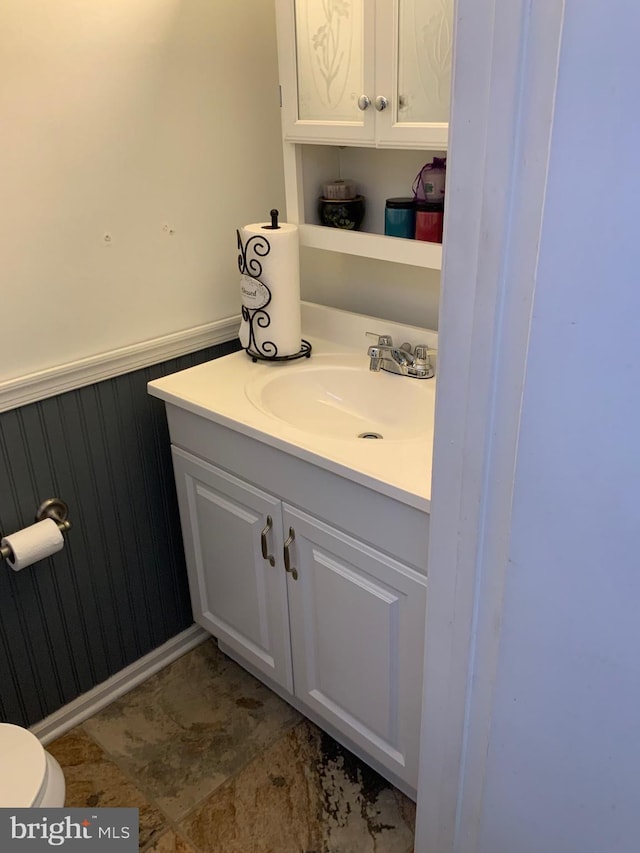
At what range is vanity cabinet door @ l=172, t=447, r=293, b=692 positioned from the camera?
1525 mm

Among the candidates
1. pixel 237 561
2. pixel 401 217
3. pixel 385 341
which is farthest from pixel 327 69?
pixel 237 561

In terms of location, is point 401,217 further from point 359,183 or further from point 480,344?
point 480,344

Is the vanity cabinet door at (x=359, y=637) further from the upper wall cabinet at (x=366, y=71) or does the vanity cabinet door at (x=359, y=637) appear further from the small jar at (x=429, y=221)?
the upper wall cabinet at (x=366, y=71)

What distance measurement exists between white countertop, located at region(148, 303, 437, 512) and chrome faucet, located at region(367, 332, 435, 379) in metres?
0.02

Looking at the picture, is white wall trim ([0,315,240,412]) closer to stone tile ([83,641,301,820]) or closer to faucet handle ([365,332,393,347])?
faucet handle ([365,332,393,347])

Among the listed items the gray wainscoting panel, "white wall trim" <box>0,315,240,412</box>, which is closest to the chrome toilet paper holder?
the gray wainscoting panel

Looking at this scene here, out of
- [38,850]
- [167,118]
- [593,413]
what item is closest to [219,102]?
[167,118]

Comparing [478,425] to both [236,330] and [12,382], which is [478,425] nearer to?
[12,382]

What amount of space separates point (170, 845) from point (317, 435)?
0.93m

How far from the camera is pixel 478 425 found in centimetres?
81

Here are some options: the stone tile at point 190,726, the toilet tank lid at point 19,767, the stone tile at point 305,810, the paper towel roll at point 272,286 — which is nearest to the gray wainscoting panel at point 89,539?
the stone tile at point 190,726

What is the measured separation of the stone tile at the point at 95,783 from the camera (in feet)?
5.06

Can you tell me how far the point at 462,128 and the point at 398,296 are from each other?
100 centimetres

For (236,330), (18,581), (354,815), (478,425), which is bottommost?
(354,815)
